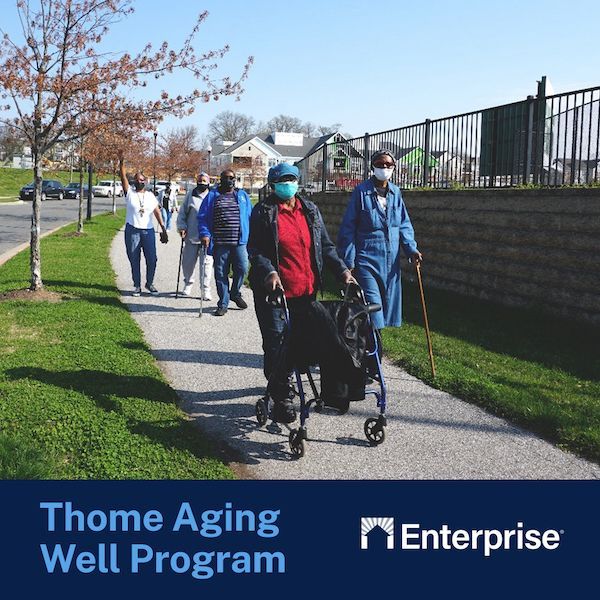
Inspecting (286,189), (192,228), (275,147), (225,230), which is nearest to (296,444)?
(286,189)

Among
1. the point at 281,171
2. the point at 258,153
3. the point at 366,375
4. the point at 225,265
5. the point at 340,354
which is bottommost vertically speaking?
the point at 366,375

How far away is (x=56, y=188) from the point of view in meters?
57.6

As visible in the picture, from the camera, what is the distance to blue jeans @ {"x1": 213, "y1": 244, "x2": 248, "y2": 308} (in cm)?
1060

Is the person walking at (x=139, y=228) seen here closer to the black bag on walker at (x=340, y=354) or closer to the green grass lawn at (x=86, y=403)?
the green grass lawn at (x=86, y=403)

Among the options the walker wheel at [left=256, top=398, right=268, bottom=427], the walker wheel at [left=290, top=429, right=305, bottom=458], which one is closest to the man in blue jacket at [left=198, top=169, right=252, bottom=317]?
the walker wheel at [left=256, top=398, right=268, bottom=427]

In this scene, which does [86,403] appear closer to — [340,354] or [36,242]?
[340,354]

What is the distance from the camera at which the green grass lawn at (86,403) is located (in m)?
4.80

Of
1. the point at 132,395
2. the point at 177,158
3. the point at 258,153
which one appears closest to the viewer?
the point at 132,395

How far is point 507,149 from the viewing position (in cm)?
1142

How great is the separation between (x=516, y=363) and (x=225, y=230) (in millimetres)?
4491

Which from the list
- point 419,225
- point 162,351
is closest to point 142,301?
point 162,351

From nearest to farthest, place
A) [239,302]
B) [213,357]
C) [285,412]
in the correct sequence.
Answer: [285,412] < [213,357] < [239,302]

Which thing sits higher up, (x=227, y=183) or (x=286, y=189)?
(x=227, y=183)

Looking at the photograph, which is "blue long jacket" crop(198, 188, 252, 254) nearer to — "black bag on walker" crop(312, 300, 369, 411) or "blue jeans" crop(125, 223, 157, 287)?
"blue jeans" crop(125, 223, 157, 287)
